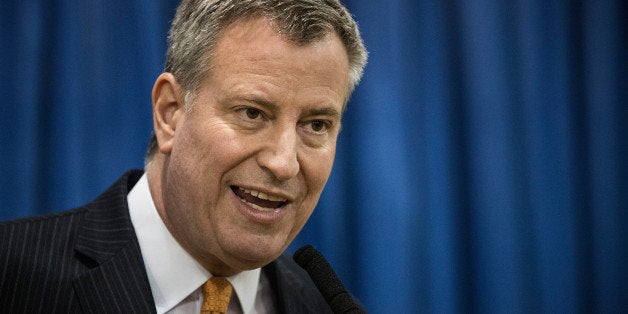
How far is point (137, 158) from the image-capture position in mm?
2332

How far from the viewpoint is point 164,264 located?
1660mm

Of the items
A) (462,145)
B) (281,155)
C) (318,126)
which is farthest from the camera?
(462,145)

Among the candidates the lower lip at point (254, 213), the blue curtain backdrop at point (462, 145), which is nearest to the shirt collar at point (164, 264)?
the lower lip at point (254, 213)

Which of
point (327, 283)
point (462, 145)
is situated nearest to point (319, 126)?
point (327, 283)

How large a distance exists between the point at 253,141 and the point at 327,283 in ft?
1.17

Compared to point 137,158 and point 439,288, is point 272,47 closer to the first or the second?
point 137,158

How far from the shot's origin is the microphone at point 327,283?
1.49 m

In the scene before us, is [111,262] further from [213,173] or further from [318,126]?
[318,126]

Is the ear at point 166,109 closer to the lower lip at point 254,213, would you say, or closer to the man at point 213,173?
the man at point 213,173

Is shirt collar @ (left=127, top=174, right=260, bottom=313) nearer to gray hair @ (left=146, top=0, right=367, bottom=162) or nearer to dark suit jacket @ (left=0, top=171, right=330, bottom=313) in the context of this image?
dark suit jacket @ (left=0, top=171, right=330, bottom=313)

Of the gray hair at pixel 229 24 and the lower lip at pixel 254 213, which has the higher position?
the gray hair at pixel 229 24

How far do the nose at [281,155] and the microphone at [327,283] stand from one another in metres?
0.20

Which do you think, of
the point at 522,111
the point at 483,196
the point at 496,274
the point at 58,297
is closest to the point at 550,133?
the point at 522,111

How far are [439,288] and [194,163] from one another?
130cm
